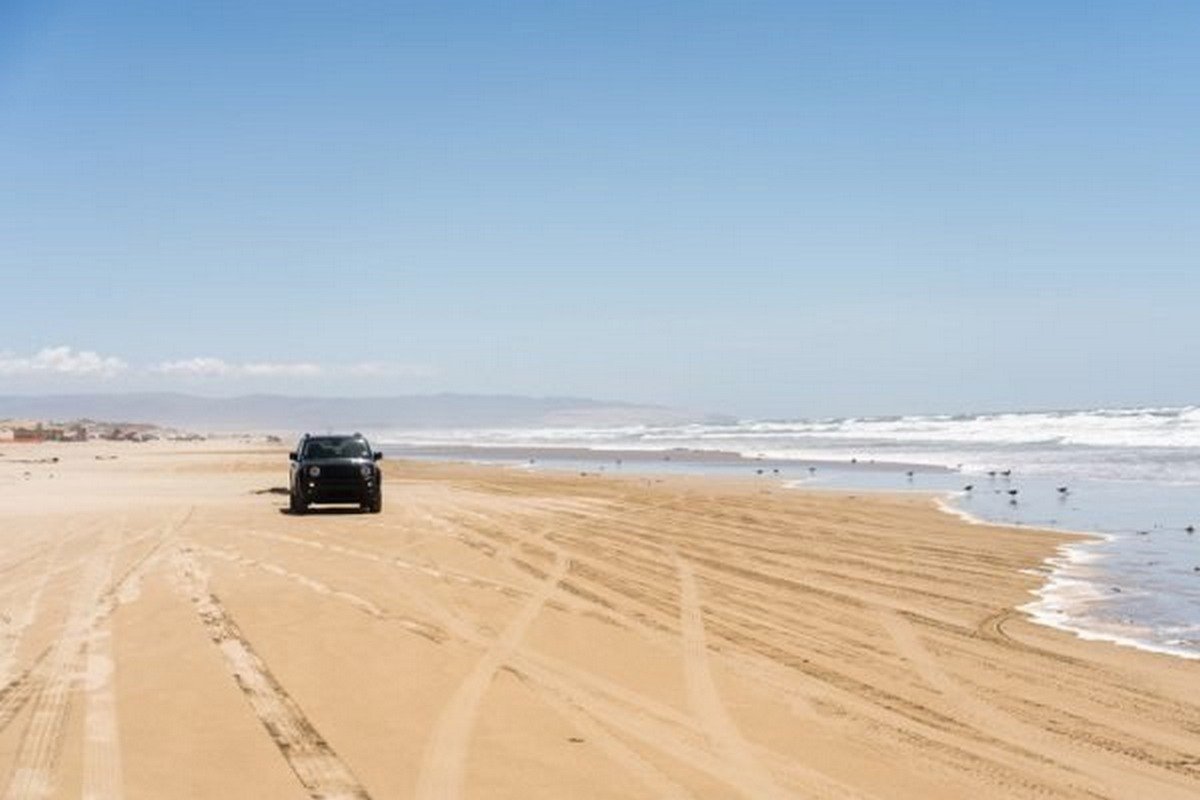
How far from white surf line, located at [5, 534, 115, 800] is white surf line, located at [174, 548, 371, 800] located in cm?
109

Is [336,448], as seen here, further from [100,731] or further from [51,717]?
[100,731]

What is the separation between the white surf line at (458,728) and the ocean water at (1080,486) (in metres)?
5.38

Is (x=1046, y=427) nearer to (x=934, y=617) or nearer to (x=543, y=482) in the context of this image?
(x=543, y=482)

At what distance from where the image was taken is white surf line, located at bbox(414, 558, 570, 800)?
6.43 m

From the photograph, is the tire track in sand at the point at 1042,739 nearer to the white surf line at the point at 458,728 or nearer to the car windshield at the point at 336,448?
the white surf line at the point at 458,728

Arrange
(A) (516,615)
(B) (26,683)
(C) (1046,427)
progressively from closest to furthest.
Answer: (B) (26,683) < (A) (516,615) < (C) (1046,427)

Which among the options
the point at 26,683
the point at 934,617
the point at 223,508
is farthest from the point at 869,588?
the point at 223,508

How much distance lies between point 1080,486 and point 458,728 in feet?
95.6

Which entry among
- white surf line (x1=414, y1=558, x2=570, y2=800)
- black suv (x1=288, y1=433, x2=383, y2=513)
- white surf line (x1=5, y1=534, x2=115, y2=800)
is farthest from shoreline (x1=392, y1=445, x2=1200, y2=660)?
black suv (x1=288, y1=433, x2=383, y2=513)

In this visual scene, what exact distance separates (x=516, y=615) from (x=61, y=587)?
565cm

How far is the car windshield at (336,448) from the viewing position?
2791cm

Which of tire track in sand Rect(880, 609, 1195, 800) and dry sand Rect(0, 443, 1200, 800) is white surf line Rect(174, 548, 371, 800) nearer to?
dry sand Rect(0, 443, 1200, 800)

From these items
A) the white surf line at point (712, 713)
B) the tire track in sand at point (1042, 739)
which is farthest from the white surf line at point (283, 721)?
the tire track in sand at point (1042, 739)

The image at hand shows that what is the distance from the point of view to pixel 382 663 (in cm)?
966
